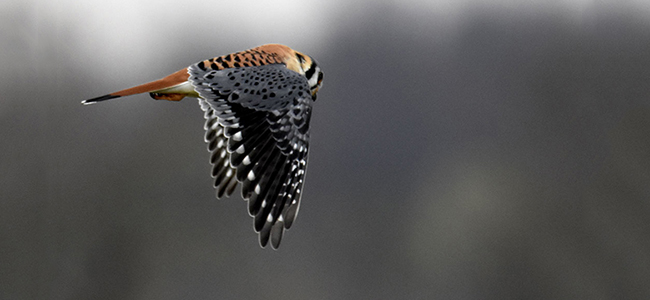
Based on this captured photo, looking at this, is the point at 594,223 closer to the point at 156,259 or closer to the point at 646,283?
the point at 646,283

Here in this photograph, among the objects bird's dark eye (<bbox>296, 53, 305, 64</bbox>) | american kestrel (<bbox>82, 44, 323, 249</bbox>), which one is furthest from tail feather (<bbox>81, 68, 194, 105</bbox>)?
bird's dark eye (<bbox>296, 53, 305, 64</bbox>)

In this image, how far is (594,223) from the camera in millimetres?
2473

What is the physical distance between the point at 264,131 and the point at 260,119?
0.02 metres

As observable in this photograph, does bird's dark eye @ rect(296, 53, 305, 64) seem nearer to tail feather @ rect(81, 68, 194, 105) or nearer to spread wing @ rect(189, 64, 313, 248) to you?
spread wing @ rect(189, 64, 313, 248)

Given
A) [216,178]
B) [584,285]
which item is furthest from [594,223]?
[216,178]

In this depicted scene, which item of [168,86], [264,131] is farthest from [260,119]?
[168,86]

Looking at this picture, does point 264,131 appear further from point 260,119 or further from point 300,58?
point 300,58

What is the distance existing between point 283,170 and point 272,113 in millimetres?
80

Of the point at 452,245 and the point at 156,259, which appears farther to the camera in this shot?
the point at 452,245

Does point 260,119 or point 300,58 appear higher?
point 300,58

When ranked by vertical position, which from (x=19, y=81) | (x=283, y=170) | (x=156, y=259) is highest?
(x=19, y=81)

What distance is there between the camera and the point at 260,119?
695 mm

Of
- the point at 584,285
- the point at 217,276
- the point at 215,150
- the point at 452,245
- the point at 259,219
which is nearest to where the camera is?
the point at 259,219

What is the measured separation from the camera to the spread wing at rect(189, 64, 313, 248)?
0.67 m
